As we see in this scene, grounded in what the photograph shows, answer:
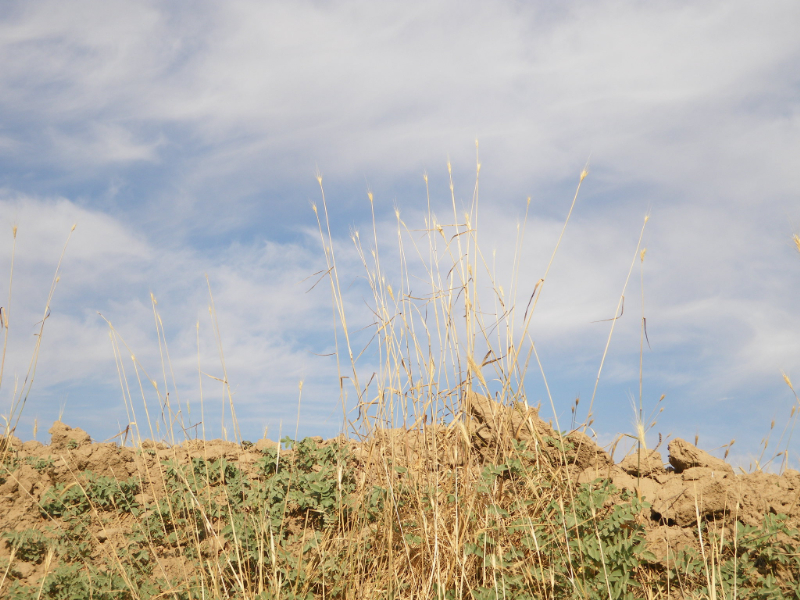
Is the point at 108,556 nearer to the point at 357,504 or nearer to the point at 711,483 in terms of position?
the point at 357,504

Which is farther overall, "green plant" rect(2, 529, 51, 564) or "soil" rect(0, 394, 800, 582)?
"green plant" rect(2, 529, 51, 564)

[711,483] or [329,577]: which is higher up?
[711,483]

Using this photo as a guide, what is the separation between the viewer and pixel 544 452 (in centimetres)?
323

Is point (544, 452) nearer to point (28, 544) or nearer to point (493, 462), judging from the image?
point (493, 462)

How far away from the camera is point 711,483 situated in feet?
9.82

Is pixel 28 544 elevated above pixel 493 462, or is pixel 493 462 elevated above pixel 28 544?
pixel 493 462

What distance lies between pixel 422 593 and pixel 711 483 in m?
1.65

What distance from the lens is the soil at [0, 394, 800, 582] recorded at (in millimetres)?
2934

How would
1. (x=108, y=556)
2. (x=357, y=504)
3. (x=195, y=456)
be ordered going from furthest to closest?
1. (x=195, y=456)
2. (x=108, y=556)
3. (x=357, y=504)

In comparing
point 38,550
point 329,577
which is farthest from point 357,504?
point 38,550

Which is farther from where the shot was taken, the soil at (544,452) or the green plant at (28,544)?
the green plant at (28,544)

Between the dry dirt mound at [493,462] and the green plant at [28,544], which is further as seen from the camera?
the green plant at [28,544]

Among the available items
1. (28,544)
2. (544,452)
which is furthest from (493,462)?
(28,544)

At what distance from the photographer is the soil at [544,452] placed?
293 centimetres
